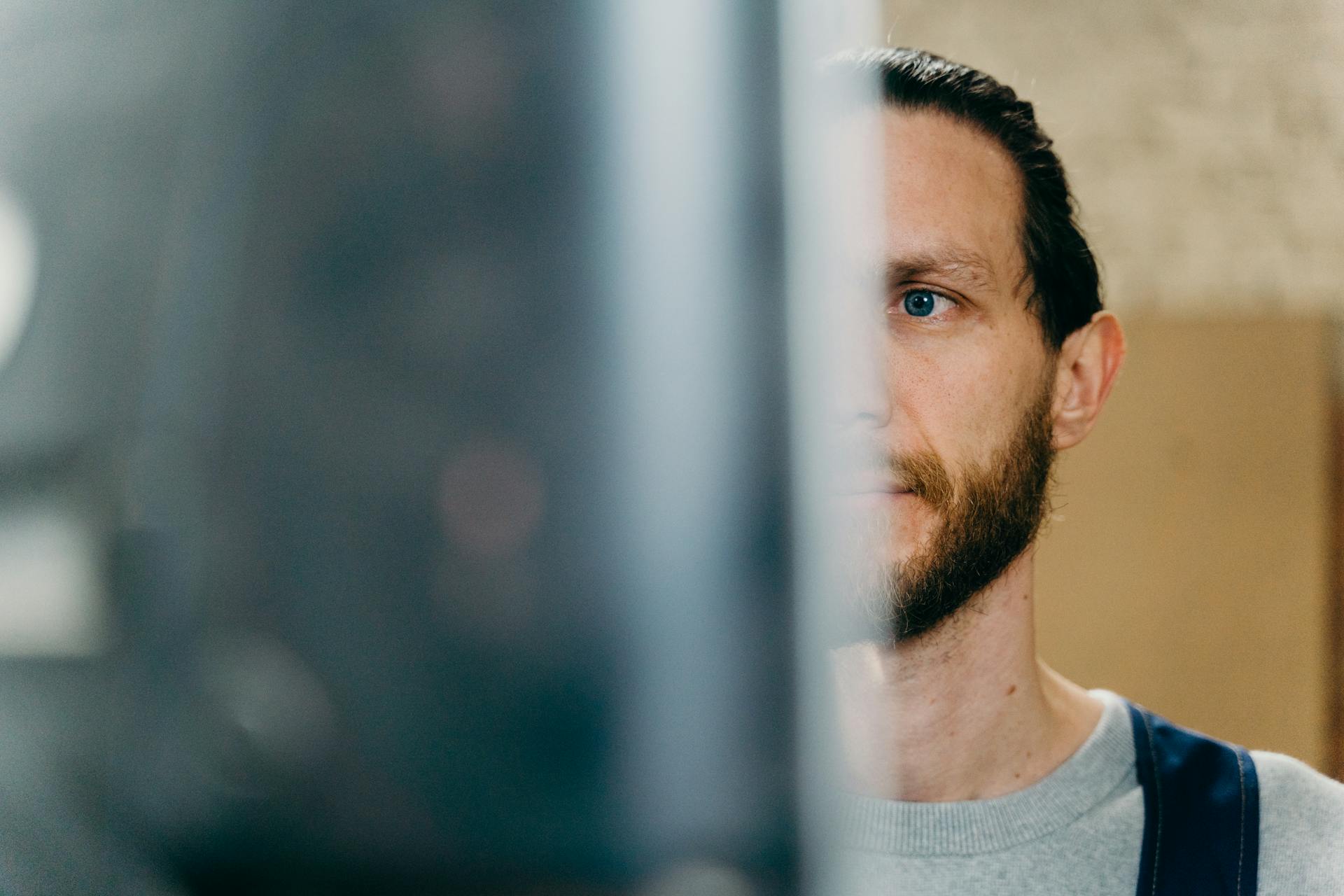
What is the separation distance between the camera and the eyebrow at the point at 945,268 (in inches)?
18.3

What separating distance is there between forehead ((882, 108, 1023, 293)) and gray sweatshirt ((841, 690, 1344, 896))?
0.84 feet

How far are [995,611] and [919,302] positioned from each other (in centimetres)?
16

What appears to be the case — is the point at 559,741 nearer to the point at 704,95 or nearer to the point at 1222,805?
the point at 704,95

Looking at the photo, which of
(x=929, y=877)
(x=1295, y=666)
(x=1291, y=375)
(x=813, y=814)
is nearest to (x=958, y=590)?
(x=929, y=877)

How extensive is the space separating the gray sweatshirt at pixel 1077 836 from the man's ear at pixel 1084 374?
0.17m

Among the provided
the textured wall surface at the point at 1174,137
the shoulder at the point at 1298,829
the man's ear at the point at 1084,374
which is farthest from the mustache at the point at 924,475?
the textured wall surface at the point at 1174,137

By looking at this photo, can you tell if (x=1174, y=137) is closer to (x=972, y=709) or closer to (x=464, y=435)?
(x=972, y=709)

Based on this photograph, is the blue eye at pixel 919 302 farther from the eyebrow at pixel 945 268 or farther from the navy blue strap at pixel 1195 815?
the navy blue strap at pixel 1195 815

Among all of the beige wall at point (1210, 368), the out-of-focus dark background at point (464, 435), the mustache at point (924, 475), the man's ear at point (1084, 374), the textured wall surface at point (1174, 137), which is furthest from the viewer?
the textured wall surface at point (1174, 137)

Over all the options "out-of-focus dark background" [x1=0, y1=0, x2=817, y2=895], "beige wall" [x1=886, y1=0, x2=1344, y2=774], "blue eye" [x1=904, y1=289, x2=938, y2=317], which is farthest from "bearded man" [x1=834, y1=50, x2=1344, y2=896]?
"out-of-focus dark background" [x1=0, y1=0, x2=817, y2=895]

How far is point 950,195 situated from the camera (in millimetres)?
492

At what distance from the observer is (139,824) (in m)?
0.15

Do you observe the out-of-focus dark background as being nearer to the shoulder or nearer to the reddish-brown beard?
the reddish-brown beard

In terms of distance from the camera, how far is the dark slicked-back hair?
500mm
